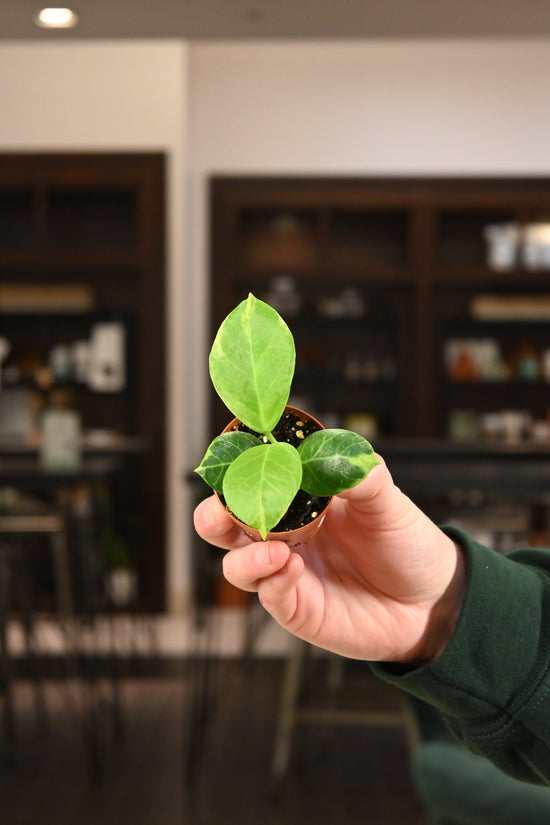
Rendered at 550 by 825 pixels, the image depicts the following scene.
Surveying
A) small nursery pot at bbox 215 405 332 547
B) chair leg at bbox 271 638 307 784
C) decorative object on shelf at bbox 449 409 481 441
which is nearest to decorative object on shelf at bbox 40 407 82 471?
chair leg at bbox 271 638 307 784

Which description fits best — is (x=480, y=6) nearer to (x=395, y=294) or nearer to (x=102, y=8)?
(x=102, y=8)

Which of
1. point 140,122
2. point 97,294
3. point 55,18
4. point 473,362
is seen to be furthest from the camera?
point 473,362

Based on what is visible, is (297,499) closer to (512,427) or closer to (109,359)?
(109,359)

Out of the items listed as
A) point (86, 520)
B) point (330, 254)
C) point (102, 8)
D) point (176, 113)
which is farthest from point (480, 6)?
point (330, 254)

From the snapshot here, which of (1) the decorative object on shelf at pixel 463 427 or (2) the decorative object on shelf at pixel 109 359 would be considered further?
(1) the decorative object on shelf at pixel 463 427

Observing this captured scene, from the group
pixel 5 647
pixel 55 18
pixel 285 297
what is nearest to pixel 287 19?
pixel 55 18

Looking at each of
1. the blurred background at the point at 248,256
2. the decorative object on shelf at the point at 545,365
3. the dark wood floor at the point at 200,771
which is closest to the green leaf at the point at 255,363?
the dark wood floor at the point at 200,771

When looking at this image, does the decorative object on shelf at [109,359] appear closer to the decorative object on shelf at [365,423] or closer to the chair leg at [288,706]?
the decorative object on shelf at [365,423]
